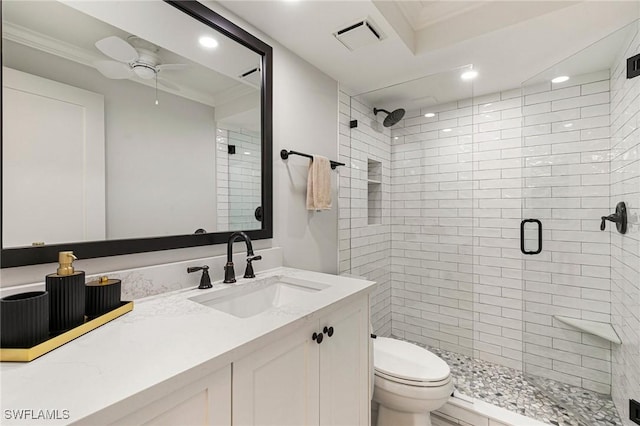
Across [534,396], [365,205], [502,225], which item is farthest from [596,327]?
[365,205]

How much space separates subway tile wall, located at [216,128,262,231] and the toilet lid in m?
1.08

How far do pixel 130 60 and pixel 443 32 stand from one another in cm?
170

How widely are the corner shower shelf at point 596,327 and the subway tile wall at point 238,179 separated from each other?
231cm

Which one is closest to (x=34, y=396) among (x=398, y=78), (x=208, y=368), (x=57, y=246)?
(x=208, y=368)

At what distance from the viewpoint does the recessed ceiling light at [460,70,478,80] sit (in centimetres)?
208

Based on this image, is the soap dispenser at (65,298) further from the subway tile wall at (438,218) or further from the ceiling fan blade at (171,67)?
the subway tile wall at (438,218)

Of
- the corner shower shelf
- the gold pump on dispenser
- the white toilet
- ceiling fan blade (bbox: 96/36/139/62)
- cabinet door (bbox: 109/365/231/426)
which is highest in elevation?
ceiling fan blade (bbox: 96/36/139/62)

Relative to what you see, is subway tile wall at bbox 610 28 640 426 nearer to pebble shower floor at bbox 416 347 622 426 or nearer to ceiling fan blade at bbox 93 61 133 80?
pebble shower floor at bbox 416 347 622 426

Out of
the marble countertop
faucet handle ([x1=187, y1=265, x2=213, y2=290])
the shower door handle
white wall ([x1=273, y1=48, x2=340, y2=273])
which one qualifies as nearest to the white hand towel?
white wall ([x1=273, y1=48, x2=340, y2=273])

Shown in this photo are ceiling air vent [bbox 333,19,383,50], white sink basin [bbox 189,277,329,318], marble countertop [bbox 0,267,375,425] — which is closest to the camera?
marble countertop [bbox 0,267,375,425]

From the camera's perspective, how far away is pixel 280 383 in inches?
33.1

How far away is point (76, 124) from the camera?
3.16 ft

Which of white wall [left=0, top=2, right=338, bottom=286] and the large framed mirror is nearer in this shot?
the large framed mirror

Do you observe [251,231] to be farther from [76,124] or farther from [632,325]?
[632,325]
